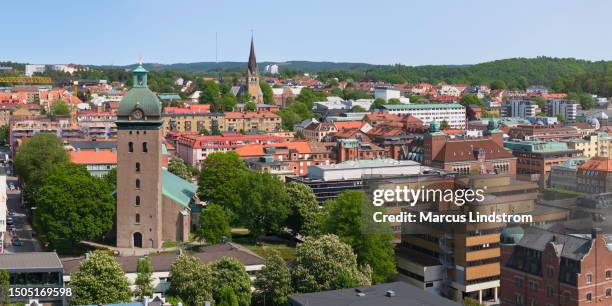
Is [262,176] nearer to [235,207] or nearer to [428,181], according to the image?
[235,207]

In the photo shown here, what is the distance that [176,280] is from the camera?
38.2 metres

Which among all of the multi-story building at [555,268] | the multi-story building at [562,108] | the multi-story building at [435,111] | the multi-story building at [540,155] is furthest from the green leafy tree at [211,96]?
the multi-story building at [555,268]

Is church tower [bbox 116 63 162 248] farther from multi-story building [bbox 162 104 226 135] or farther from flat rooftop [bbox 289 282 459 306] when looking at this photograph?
multi-story building [bbox 162 104 226 135]

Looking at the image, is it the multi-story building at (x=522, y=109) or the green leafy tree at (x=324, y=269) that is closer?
the green leafy tree at (x=324, y=269)

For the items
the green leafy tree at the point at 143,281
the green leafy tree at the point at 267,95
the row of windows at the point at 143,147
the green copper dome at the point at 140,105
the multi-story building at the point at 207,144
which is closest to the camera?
the green leafy tree at the point at 143,281

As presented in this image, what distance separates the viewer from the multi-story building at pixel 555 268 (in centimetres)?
3678

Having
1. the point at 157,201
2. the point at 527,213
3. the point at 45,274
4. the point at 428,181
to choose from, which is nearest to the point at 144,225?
the point at 157,201

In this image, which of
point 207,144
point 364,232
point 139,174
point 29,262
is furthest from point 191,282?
point 207,144

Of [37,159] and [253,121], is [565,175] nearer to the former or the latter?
[37,159]

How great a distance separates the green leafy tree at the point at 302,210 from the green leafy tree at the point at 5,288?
771 inches

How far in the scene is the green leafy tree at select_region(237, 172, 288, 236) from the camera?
52594 mm

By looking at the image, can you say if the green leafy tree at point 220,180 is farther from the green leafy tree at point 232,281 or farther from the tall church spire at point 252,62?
the tall church spire at point 252,62

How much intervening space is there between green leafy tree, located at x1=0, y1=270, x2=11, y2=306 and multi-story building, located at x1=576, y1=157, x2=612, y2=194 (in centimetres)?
5302

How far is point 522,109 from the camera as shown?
15325 cm
